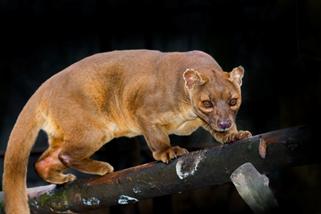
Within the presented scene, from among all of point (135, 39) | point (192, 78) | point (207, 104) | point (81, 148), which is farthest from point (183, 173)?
point (135, 39)

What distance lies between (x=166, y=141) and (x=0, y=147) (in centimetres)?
465

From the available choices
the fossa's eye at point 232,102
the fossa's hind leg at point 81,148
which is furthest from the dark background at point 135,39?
the fossa's eye at point 232,102

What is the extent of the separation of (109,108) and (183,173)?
0.82 meters

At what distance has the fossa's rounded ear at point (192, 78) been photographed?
399 centimetres

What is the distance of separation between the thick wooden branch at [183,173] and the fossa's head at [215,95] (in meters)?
0.28

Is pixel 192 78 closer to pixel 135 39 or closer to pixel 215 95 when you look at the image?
pixel 215 95

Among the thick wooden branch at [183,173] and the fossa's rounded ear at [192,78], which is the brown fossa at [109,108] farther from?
the thick wooden branch at [183,173]

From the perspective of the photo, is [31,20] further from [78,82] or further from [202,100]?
[202,100]

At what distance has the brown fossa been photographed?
4035 mm

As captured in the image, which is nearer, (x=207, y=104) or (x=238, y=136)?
(x=238, y=136)

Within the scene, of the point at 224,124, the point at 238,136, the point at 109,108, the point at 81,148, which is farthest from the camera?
the point at 109,108

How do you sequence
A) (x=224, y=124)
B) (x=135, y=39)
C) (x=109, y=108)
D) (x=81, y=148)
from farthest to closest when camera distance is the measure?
(x=135, y=39), (x=109, y=108), (x=81, y=148), (x=224, y=124)

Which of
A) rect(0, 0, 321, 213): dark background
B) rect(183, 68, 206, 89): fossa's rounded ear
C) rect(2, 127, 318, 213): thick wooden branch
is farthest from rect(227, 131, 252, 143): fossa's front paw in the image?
rect(0, 0, 321, 213): dark background

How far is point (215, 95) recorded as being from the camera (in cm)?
392
